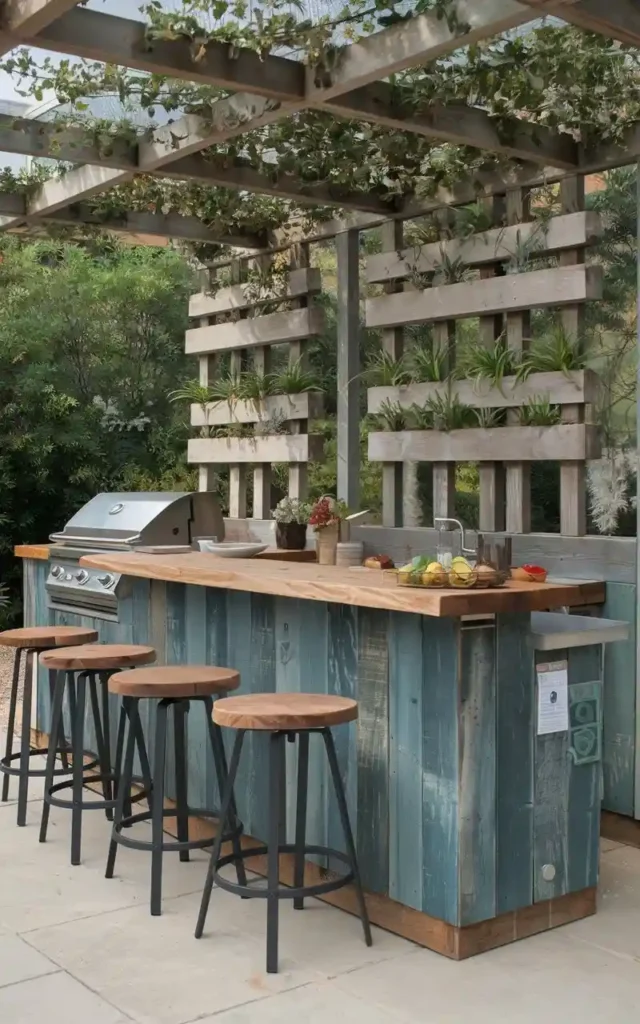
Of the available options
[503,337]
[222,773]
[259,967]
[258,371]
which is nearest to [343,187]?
[503,337]

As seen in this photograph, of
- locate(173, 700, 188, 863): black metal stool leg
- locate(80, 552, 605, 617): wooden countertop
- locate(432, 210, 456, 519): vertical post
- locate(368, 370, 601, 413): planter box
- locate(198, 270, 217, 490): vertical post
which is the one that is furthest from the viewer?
locate(198, 270, 217, 490): vertical post

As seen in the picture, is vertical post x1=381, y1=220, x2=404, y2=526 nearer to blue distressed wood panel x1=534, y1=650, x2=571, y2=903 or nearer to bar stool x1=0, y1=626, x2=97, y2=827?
bar stool x1=0, y1=626, x2=97, y2=827

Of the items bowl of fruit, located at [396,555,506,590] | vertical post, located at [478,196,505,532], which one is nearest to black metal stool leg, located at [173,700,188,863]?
bowl of fruit, located at [396,555,506,590]

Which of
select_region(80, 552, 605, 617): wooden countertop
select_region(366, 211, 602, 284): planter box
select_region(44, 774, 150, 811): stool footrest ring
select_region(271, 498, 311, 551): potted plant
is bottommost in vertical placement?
select_region(44, 774, 150, 811): stool footrest ring

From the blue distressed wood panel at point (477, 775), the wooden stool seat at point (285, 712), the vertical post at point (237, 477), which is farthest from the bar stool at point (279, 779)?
the vertical post at point (237, 477)

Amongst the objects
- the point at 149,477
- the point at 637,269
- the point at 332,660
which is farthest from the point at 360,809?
the point at 149,477

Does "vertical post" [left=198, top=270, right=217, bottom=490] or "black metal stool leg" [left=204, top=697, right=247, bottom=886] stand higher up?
"vertical post" [left=198, top=270, right=217, bottom=490]

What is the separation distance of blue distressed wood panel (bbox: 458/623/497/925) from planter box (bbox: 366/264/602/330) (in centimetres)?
168

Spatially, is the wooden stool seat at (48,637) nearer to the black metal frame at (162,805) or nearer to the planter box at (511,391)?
the black metal frame at (162,805)

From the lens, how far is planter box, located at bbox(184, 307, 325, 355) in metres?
5.70

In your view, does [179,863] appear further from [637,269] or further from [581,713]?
[637,269]

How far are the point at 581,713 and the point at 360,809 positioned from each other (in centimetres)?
74

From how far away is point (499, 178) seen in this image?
4.62 metres

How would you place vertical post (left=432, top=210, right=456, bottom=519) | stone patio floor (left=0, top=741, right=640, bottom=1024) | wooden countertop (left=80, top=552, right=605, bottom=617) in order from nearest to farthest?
stone patio floor (left=0, top=741, right=640, bottom=1024), wooden countertop (left=80, top=552, right=605, bottom=617), vertical post (left=432, top=210, right=456, bottom=519)
